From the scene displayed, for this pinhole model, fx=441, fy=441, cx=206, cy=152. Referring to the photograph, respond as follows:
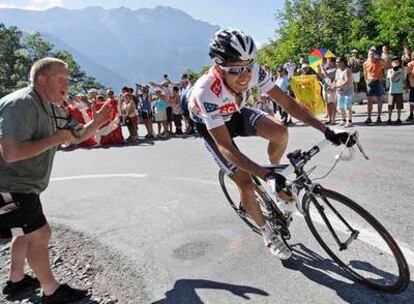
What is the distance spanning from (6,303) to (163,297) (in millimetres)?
1466

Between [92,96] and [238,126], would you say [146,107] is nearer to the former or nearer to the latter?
[92,96]

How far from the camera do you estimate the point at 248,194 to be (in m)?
4.15

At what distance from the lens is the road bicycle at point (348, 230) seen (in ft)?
10.8

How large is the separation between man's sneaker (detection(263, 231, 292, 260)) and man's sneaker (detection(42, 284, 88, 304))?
1.74 m

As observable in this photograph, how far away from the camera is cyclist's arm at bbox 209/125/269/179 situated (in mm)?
3439

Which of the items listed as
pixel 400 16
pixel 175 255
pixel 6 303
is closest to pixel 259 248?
pixel 175 255

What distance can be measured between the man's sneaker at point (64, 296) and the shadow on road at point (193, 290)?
0.71 m

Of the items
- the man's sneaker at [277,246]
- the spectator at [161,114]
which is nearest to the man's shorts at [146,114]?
the spectator at [161,114]

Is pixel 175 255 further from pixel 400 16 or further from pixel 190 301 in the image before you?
pixel 400 16

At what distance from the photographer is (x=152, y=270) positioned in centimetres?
429

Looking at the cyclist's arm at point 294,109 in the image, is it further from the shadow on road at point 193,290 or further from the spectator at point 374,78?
the spectator at point 374,78

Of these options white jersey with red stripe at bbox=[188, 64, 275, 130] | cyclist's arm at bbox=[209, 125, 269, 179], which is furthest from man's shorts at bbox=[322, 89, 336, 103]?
cyclist's arm at bbox=[209, 125, 269, 179]

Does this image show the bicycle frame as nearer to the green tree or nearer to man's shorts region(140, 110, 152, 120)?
man's shorts region(140, 110, 152, 120)

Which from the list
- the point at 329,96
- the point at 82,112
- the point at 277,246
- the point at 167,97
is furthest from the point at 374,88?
the point at 277,246
